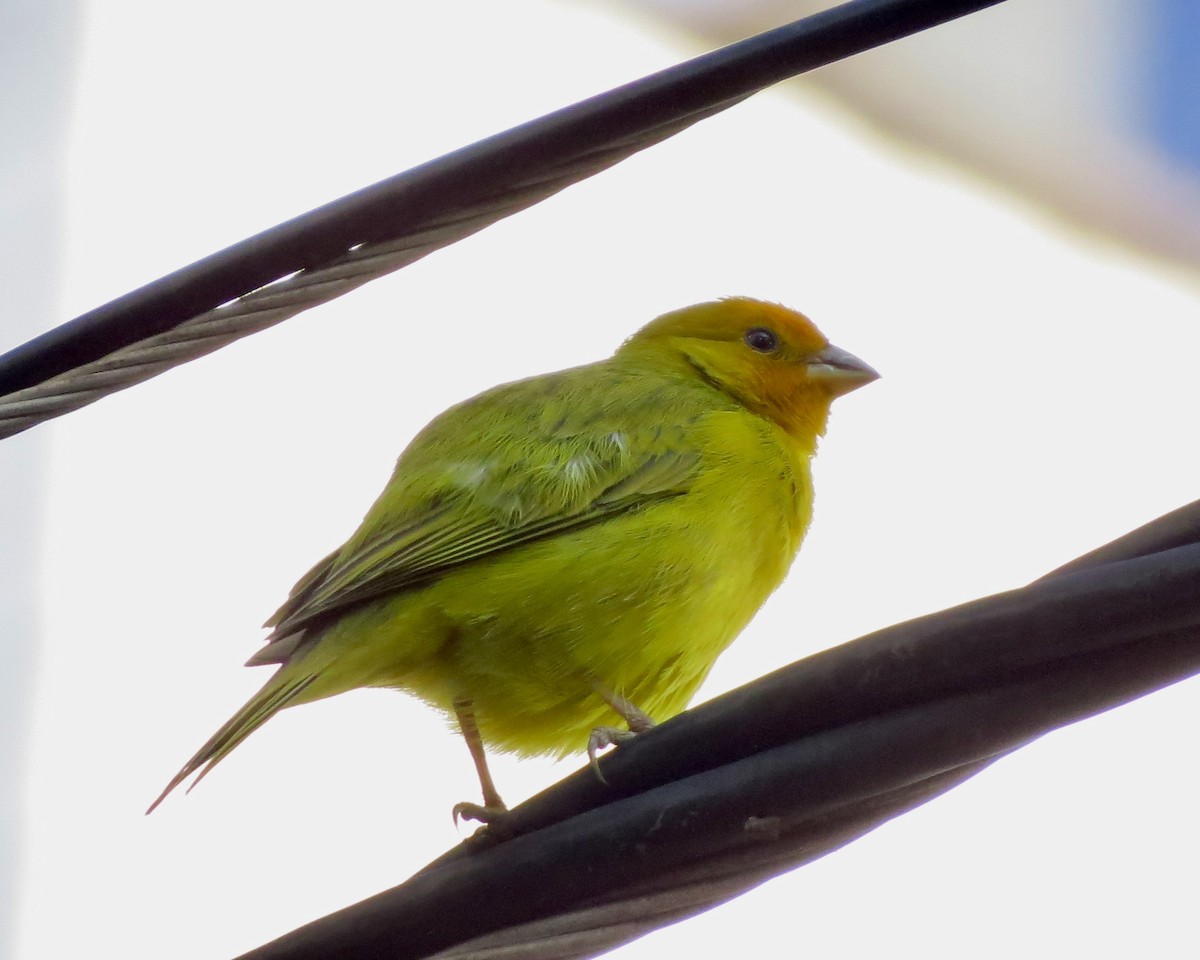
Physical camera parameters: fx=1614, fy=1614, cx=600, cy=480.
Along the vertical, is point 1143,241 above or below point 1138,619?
above

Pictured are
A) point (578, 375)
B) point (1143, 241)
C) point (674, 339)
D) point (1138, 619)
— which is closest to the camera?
point (1138, 619)

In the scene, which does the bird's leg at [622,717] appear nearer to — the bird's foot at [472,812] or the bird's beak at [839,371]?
the bird's foot at [472,812]

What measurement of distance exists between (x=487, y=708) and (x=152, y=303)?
1701 mm

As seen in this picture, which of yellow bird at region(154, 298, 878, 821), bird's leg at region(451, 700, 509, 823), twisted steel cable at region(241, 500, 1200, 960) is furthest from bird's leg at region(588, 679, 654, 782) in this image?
twisted steel cable at region(241, 500, 1200, 960)

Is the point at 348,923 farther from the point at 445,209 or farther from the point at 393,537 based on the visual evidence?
the point at 393,537

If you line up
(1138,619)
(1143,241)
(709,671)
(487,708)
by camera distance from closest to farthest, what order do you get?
(1138,619)
(487,708)
(709,671)
(1143,241)

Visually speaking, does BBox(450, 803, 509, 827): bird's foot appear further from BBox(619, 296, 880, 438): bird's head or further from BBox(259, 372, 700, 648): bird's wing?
BBox(619, 296, 880, 438): bird's head

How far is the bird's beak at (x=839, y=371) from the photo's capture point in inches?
202

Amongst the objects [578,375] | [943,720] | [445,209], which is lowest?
[943,720]

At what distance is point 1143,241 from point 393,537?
11.2 metres

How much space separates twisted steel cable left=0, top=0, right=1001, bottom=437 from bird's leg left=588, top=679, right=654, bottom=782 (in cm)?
130

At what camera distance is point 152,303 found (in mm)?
2285

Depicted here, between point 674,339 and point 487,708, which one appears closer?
point 487,708

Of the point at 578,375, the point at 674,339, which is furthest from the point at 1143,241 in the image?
the point at 578,375
